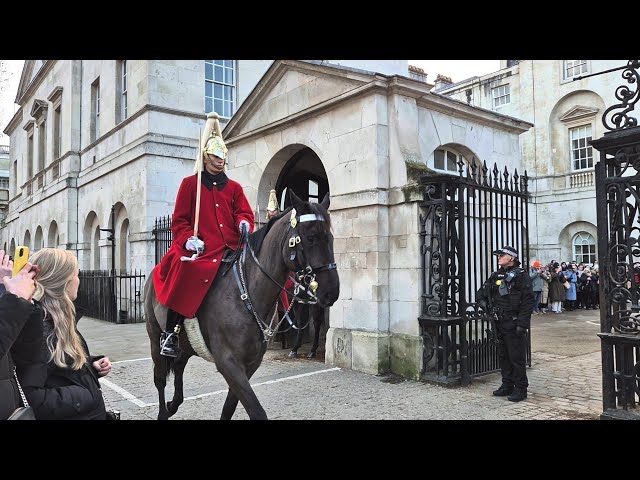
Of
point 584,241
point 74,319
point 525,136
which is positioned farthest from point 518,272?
point 525,136

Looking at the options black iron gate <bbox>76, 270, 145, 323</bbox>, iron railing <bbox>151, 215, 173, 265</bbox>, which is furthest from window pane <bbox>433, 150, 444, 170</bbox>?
black iron gate <bbox>76, 270, 145, 323</bbox>

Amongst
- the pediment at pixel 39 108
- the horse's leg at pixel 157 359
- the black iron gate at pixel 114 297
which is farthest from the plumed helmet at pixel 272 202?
the pediment at pixel 39 108

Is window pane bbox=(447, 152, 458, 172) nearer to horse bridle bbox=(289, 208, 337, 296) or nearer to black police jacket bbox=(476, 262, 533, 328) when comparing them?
black police jacket bbox=(476, 262, 533, 328)

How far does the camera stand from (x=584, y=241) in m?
23.6

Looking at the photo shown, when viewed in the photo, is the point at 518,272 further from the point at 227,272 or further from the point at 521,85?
the point at 521,85

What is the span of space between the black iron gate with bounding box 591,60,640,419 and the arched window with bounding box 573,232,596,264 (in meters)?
20.1

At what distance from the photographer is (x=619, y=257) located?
16.5ft

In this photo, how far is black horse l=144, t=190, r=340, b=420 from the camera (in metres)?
3.81

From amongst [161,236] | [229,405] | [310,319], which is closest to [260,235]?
A: [229,405]

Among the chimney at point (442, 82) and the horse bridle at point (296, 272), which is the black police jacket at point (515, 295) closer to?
the horse bridle at point (296, 272)

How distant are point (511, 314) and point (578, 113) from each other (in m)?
21.4

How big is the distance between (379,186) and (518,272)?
2.31m

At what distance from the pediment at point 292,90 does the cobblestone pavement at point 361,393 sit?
4336 mm

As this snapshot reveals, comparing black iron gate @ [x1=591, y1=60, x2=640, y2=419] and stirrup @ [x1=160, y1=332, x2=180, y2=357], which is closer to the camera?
stirrup @ [x1=160, y1=332, x2=180, y2=357]
